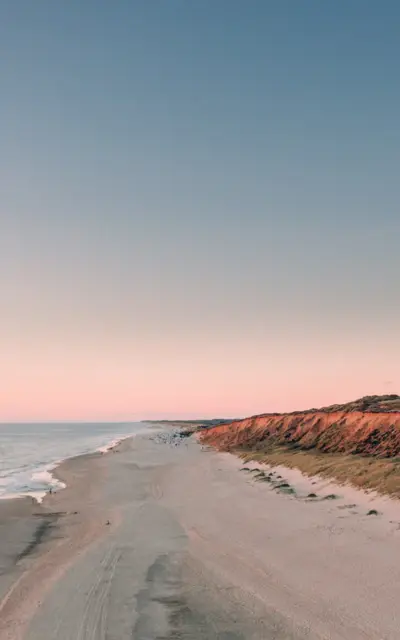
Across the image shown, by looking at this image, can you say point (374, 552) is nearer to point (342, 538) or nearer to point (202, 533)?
point (342, 538)

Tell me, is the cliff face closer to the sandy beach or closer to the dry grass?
the dry grass

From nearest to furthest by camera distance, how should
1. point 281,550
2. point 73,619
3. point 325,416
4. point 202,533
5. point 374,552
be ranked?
point 73,619 → point 374,552 → point 281,550 → point 202,533 → point 325,416

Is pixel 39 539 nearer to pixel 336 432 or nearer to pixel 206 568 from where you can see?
pixel 206 568

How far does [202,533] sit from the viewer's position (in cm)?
1883

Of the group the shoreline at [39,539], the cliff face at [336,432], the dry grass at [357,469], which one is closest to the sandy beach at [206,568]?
the shoreline at [39,539]

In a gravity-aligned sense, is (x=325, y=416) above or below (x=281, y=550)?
above

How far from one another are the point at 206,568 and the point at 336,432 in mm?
30477

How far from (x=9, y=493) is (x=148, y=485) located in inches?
347

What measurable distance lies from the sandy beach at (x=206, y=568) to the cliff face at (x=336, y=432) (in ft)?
30.6

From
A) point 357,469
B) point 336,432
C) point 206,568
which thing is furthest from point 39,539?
point 336,432

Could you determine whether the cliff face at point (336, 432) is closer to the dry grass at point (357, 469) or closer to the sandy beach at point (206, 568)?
the dry grass at point (357, 469)

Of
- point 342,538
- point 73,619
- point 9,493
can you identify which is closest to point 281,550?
point 342,538

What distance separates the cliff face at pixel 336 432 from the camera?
34.2 m

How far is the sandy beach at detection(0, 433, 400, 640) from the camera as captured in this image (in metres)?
10.6
